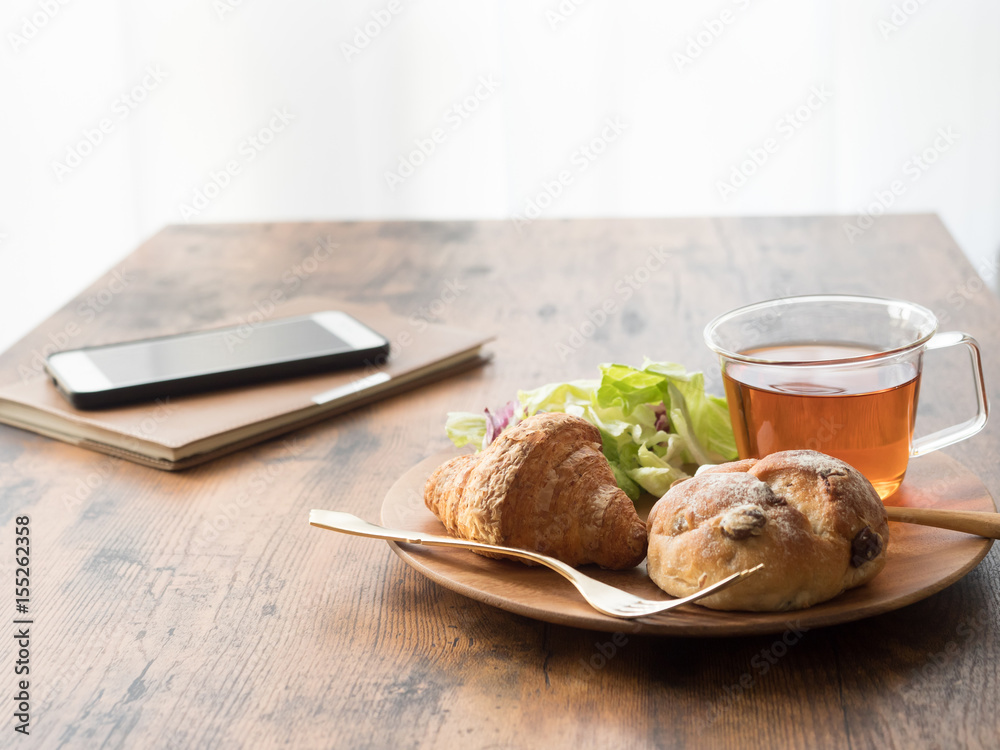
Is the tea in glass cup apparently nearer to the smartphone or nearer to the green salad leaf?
the green salad leaf

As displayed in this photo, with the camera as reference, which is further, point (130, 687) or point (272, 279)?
point (272, 279)

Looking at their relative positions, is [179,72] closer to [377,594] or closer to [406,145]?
[406,145]

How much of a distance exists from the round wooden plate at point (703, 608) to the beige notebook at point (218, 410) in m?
0.34

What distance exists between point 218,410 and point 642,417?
0.56 m

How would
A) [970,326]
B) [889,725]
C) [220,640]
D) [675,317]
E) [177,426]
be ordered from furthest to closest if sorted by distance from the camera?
1. [675,317]
2. [970,326]
3. [177,426]
4. [220,640]
5. [889,725]

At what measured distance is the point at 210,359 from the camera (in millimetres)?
1392

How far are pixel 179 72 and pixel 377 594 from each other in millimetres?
3755

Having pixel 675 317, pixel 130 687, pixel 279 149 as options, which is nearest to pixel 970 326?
pixel 675 317

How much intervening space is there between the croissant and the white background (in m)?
3.28

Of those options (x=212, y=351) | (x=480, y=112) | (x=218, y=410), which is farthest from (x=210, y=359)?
(x=480, y=112)

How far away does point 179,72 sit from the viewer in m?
4.10

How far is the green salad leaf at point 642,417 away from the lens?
3.48ft

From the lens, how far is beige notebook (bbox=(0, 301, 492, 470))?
121 cm

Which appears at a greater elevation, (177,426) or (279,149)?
(177,426)
